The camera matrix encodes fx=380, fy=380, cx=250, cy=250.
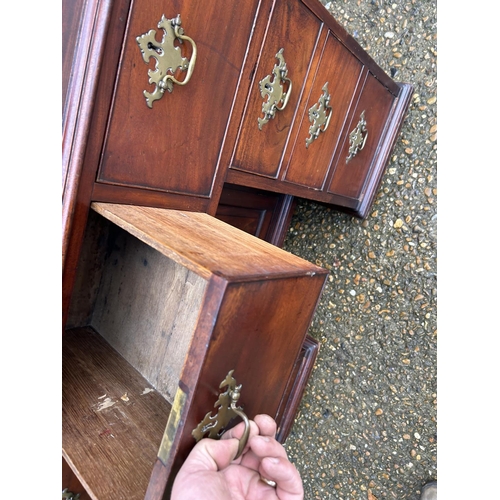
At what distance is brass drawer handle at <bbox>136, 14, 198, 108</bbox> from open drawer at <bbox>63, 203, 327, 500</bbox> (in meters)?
0.27

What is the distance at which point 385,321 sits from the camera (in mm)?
1772

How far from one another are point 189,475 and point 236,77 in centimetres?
89

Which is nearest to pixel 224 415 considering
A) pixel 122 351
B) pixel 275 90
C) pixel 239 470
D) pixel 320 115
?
pixel 239 470

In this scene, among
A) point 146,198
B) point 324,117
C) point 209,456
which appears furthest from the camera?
point 324,117

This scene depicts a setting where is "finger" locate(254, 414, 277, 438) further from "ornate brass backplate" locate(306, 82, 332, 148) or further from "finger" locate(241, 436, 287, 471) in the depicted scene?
"ornate brass backplate" locate(306, 82, 332, 148)

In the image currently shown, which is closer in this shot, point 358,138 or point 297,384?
point 358,138

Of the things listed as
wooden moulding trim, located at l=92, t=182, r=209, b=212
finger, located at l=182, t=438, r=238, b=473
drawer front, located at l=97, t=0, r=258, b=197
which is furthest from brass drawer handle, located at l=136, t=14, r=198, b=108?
finger, located at l=182, t=438, r=238, b=473

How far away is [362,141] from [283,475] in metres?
1.30

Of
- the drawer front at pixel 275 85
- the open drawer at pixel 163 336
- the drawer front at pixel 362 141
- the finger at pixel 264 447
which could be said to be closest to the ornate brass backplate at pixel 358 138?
the drawer front at pixel 362 141

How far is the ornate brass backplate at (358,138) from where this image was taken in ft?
5.04

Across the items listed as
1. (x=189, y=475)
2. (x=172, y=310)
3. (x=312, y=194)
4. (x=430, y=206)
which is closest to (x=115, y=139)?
(x=172, y=310)

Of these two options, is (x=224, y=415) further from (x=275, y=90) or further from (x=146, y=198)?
(x=275, y=90)

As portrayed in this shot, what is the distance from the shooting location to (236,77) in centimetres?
97

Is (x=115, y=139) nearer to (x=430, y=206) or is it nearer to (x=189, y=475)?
(x=189, y=475)
